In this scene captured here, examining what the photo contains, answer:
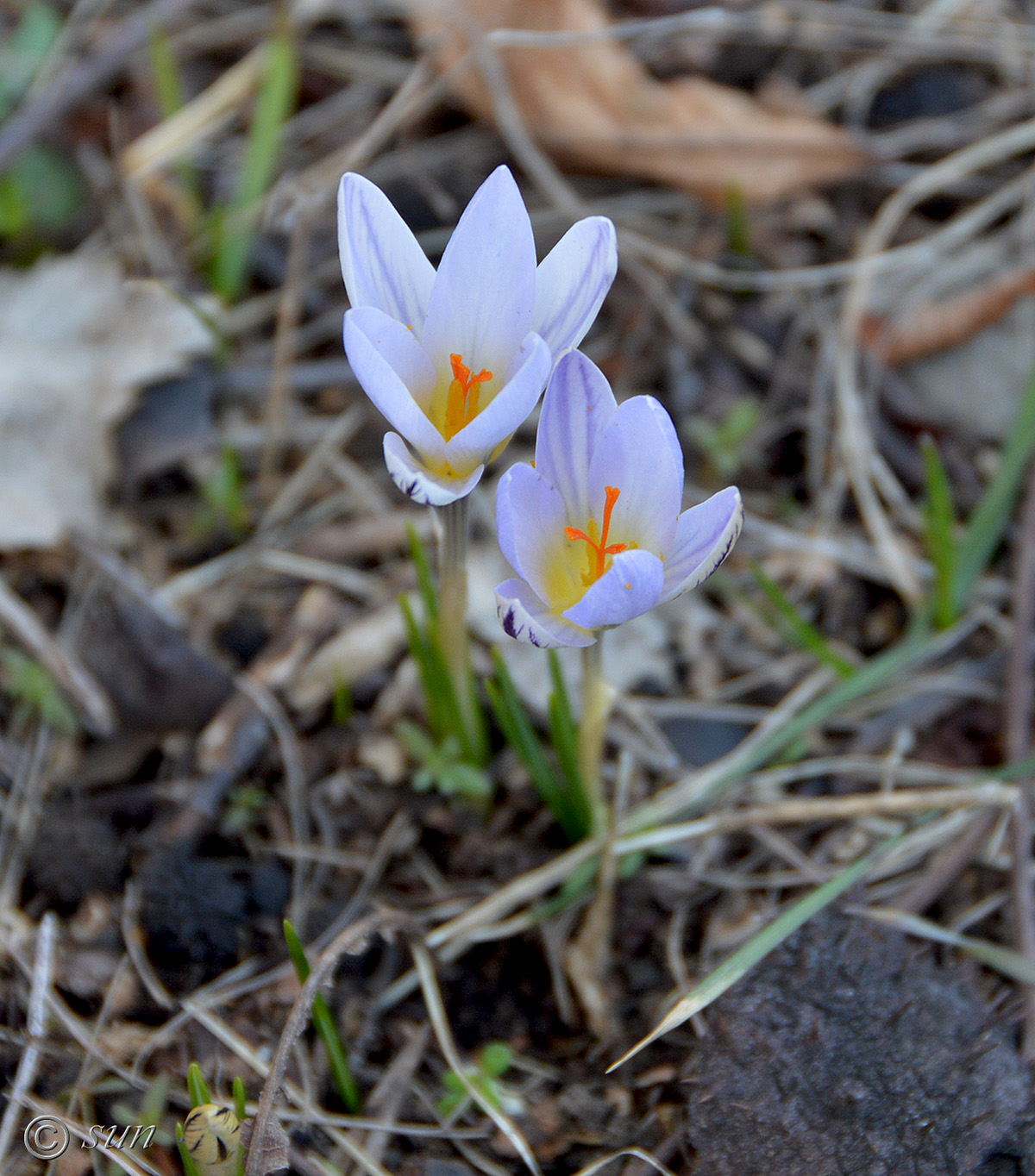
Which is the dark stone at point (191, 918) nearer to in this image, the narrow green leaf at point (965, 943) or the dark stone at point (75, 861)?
the dark stone at point (75, 861)

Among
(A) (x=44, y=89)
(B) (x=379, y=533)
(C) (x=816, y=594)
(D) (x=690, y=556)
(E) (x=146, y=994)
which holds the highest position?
(A) (x=44, y=89)

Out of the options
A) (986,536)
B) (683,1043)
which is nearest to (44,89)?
(986,536)

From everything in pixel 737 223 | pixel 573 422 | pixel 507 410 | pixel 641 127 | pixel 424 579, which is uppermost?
pixel 507 410

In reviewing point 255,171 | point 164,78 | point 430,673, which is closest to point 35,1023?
point 430,673

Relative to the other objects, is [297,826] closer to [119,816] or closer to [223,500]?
[119,816]

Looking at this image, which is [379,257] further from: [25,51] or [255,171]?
[25,51]

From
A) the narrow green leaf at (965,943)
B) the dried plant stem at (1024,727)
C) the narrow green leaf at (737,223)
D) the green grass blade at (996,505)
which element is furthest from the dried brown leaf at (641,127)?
the narrow green leaf at (965,943)
